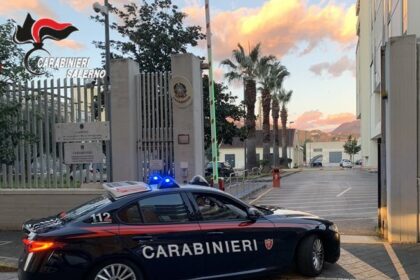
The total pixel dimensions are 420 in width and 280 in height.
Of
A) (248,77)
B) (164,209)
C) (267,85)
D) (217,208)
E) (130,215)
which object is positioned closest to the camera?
(130,215)

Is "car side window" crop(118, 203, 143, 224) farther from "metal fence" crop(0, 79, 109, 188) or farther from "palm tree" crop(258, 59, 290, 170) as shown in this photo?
"palm tree" crop(258, 59, 290, 170)

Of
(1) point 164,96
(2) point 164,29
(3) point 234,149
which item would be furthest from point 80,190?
(3) point 234,149

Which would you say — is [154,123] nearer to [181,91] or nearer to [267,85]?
[181,91]

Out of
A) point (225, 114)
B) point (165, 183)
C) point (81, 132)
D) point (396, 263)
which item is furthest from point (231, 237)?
point (225, 114)

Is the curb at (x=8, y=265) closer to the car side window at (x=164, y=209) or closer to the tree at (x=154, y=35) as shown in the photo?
the car side window at (x=164, y=209)

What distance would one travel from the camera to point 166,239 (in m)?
6.09

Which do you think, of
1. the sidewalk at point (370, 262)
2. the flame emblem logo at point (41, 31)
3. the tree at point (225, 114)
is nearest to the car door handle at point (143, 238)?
the sidewalk at point (370, 262)

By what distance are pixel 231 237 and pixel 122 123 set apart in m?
5.84

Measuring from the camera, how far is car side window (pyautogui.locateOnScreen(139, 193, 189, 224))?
6.19m

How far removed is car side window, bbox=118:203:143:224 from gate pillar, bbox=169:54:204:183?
5.04 metres

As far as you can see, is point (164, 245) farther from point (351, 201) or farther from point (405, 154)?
point (351, 201)

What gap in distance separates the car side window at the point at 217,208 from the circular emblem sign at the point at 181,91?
4970mm

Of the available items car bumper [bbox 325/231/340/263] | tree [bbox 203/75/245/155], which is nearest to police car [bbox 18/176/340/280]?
car bumper [bbox 325/231/340/263]

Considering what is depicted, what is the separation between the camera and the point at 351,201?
16.8 metres
